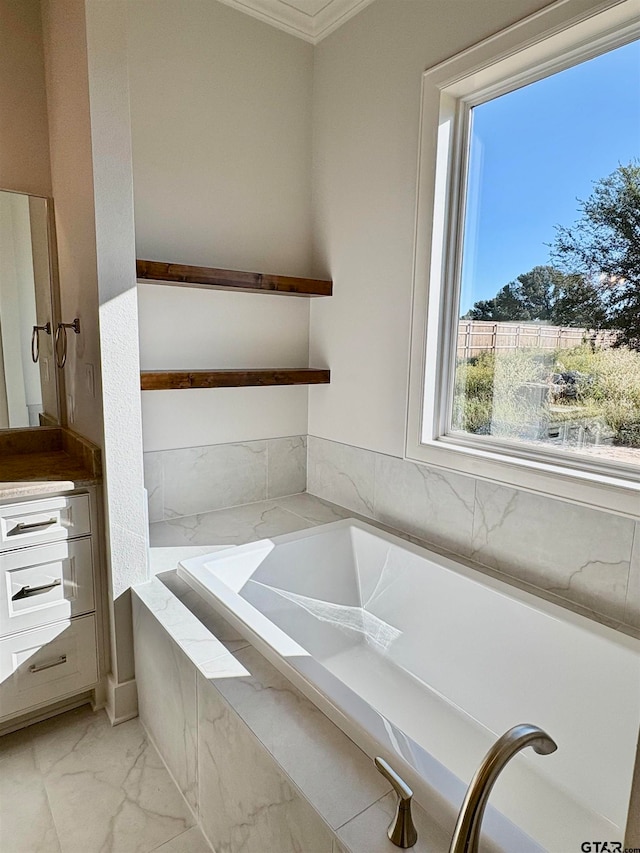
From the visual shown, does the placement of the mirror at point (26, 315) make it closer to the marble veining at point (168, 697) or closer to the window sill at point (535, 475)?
the marble veining at point (168, 697)

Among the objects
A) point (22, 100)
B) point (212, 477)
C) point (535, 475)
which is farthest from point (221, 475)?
point (22, 100)

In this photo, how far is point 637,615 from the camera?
1.56 meters

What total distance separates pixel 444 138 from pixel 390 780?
207cm

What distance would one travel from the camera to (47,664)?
5.74ft

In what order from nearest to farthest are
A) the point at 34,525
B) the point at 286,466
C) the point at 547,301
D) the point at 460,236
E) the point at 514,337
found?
the point at 34,525 < the point at 547,301 < the point at 514,337 < the point at 460,236 < the point at 286,466

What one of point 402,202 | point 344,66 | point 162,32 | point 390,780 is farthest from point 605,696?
point 162,32

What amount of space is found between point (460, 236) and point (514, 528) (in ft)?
3.77

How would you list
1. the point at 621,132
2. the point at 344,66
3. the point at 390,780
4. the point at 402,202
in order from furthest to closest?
the point at 344,66 < the point at 402,202 < the point at 621,132 < the point at 390,780

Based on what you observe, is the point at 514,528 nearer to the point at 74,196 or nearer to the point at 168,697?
the point at 168,697

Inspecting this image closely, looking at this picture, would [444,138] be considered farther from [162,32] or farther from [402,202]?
[162,32]

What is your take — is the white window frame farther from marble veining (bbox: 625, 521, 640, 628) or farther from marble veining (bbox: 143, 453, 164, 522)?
marble veining (bbox: 143, 453, 164, 522)

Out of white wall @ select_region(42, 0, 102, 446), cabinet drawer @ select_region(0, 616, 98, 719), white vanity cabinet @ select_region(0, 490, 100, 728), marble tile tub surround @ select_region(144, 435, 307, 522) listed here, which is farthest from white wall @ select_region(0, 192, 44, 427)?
cabinet drawer @ select_region(0, 616, 98, 719)

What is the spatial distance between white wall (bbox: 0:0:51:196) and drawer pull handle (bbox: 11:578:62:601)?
59.6 inches

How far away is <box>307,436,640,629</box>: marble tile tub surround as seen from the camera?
159cm
